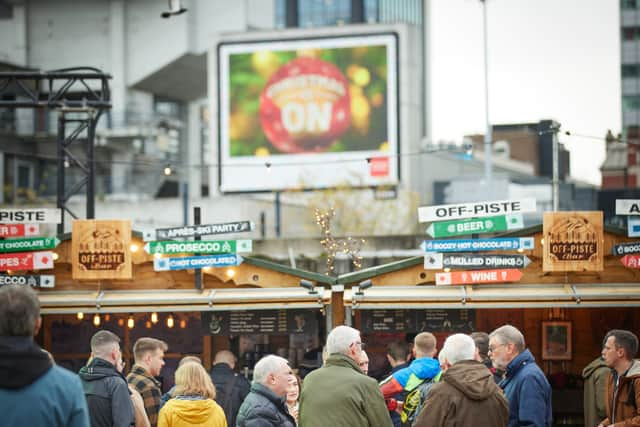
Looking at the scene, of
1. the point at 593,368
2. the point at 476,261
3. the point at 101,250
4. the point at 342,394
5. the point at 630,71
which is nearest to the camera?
the point at 342,394

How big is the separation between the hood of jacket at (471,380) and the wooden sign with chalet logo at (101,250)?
8.61 m

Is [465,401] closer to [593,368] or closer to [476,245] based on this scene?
[593,368]

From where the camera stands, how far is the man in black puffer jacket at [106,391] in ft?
27.8

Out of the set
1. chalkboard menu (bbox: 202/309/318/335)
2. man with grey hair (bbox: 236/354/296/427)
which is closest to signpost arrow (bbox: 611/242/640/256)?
chalkboard menu (bbox: 202/309/318/335)

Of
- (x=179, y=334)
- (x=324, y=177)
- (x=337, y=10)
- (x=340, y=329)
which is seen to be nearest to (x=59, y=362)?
(x=179, y=334)

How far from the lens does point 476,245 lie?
48.5 feet

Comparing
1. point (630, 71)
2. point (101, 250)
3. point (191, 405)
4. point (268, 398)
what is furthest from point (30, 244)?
point (630, 71)

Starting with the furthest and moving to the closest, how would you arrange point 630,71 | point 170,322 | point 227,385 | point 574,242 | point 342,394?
point 630,71 < point 170,322 < point 574,242 < point 227,385 < point 342,394

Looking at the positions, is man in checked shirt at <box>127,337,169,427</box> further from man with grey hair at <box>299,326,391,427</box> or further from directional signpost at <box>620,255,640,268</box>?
directional signpost at <box>620,255,640,268</box>

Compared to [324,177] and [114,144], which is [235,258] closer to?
[324,177]

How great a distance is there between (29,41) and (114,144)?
21.6ft

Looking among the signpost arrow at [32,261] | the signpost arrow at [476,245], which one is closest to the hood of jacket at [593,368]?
the signpost arrow at [476,245]

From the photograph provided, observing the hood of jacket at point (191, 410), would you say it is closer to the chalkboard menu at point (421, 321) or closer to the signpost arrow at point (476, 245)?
the signpost arrow at point (476, 245)

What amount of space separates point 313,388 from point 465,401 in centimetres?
99
